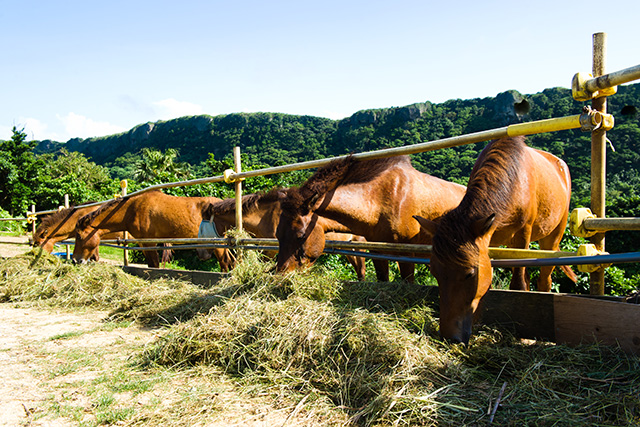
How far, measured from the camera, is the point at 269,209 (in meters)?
6.71

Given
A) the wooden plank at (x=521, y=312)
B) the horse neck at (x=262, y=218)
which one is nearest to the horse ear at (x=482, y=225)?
the wooden plank at (x=521, y=312)

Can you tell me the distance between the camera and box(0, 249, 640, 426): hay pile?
1853 mm

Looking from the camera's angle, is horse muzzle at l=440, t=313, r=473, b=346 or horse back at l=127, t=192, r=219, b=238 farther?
horse back at l=127, t=192, r=219, b=238

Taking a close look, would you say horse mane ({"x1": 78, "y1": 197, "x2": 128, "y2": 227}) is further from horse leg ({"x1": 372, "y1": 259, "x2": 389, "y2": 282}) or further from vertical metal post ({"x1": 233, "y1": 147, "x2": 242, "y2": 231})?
horse leg ({"x1": 372, "y1": 259, "x2": 389, "y2": 282})

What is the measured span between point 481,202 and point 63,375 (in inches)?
127

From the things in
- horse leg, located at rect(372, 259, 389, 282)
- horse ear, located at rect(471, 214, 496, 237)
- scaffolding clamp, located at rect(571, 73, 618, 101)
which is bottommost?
horse leg, located at rect(372, 259, 389, 282)

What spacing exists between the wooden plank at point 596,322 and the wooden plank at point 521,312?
6cm

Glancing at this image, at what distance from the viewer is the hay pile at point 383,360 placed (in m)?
1.85

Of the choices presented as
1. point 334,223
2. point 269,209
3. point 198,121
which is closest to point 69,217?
point 269,209

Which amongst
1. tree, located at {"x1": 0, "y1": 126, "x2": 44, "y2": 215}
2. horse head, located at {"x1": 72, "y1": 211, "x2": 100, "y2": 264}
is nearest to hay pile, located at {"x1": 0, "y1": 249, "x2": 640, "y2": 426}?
horse head, located at {"x1": 72, "y1": 211, "x2": 100, "y2": 264}

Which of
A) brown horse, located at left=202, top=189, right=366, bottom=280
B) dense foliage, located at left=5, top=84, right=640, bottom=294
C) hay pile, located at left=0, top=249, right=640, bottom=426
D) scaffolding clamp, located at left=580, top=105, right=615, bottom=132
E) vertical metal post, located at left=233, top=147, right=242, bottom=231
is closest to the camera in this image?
hay pile, located at left=0, top=249, right=640, bottom=426

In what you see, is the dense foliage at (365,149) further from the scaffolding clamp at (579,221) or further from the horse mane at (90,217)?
the horse mane at (90,217)

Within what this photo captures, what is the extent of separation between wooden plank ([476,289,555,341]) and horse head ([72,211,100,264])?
23.7 ft

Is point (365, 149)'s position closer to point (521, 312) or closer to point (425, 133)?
point (425, 133)
